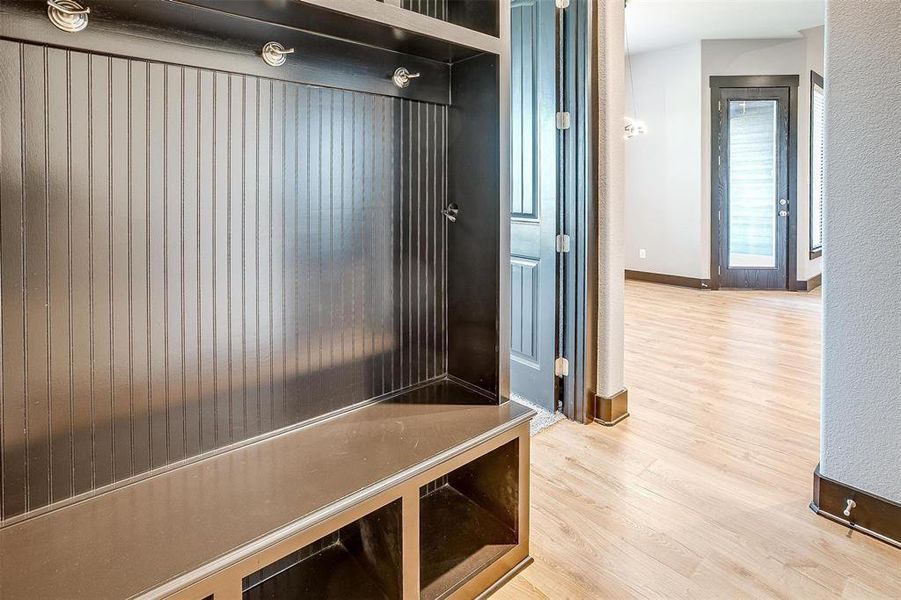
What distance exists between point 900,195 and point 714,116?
18.1 ft

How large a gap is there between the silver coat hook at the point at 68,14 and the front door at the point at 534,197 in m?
2.08

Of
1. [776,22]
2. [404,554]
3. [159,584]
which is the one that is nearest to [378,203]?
[404,554]

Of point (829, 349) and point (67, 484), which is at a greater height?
point (829, 349)

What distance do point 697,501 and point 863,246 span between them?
1.06 metres

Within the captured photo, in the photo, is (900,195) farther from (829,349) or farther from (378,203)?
(378,203)

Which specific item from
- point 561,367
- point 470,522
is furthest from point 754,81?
point 470,522

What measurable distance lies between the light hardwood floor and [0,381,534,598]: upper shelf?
0.56 m

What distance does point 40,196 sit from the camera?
1.03m

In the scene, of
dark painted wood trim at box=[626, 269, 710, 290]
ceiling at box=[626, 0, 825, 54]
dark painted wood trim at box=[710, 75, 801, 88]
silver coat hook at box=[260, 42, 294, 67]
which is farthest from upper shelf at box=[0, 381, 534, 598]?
dark painted wood trim at box=[710, 75, 801, 88]

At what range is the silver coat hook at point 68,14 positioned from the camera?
99 cm

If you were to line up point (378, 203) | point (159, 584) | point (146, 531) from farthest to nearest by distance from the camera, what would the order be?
1. point (378, 203)
2. point (146, 531)
3. point (159, 584)

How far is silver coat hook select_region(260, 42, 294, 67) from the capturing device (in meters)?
1.27

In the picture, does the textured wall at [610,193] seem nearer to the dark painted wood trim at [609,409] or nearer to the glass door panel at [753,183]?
the dark painted wood trim at [609,409]

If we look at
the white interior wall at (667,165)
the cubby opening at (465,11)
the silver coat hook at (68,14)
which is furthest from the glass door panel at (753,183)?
the silver coat hook at (68,14)
